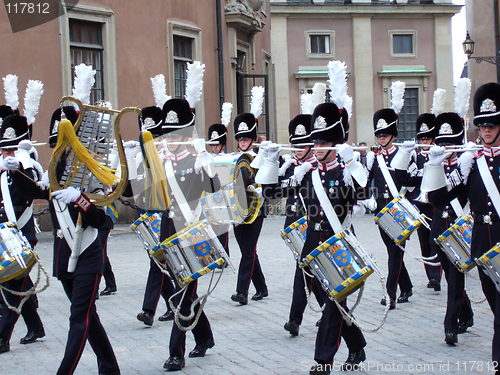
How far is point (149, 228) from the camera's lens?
10.1 m

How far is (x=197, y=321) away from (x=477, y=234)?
7.90 feet

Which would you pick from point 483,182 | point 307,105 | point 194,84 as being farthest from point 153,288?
point 483,182

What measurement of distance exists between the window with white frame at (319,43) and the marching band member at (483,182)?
4131cm

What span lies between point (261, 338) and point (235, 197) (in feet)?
8.57

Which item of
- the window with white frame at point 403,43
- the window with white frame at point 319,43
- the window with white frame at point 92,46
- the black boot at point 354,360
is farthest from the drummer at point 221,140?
the window with white frame at point 403,43

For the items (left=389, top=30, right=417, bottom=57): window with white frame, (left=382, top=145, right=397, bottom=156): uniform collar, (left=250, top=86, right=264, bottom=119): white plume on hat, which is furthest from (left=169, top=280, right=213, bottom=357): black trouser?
(left=389, top=30, right=417, bottom=57): window with white frame

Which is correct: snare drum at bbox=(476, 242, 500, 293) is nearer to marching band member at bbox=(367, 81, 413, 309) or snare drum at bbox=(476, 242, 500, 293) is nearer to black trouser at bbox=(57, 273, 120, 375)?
black trouser at bbox=(57, 273, 120, 375)

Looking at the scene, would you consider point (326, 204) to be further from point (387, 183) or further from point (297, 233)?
point (387, 183)

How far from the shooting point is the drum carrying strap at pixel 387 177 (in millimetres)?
10602

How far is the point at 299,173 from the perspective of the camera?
812cm

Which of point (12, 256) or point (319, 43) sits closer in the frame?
point (12, 256)

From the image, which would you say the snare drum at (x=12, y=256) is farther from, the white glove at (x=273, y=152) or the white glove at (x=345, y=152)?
the white glove at (x=345, y=152)

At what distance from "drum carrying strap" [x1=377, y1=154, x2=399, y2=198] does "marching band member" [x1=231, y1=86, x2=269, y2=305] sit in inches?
57.4

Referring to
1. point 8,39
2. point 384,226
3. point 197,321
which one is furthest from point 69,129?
point 8,39
